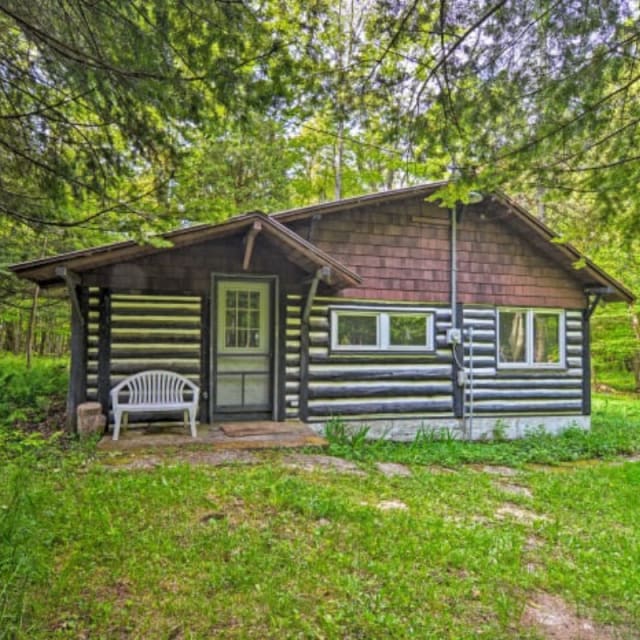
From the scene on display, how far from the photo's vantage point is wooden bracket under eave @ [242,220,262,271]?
6738mm

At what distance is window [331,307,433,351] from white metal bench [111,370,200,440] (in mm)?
2386

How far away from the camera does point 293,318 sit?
799 centimetres

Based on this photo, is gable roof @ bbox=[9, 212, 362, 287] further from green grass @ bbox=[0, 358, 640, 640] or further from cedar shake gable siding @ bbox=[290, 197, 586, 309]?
green grass @ bbox=[0, 358, 640, 640]

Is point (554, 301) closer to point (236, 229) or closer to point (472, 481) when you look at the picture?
point (472, 481)

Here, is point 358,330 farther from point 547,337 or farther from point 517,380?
point 547,337

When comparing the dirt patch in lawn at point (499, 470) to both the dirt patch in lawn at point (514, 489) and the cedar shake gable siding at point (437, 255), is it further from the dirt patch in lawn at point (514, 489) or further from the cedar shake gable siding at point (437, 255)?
the cedar shake gable siding at point (437, 255)

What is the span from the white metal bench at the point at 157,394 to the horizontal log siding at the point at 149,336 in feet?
0.70

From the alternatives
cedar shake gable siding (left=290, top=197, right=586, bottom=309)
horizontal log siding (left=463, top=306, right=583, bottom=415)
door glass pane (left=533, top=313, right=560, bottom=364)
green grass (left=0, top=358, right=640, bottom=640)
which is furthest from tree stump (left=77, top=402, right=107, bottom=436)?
door glass pane (left=533, top=313, right=560, bottom=364)

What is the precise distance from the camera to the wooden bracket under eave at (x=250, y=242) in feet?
22.1

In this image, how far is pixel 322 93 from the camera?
4008mm

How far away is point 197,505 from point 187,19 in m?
3.67

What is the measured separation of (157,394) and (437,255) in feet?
16.8

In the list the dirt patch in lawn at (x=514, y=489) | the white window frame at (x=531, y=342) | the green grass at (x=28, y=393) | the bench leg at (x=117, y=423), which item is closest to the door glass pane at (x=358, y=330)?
the white window frame at (x=531, y=342)

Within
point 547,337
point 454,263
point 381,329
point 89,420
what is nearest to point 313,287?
point 381,329
